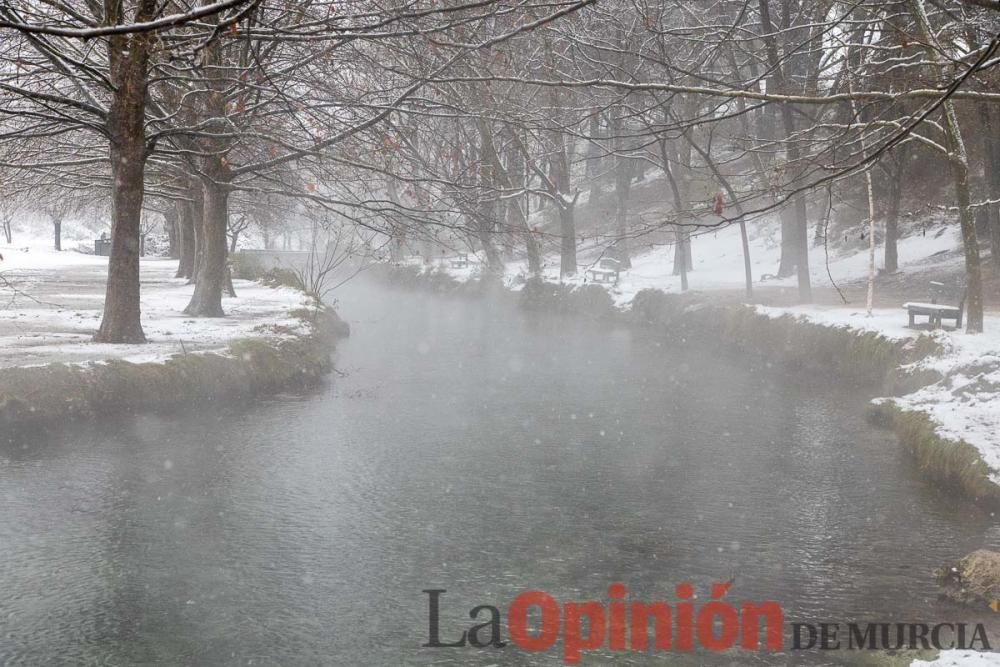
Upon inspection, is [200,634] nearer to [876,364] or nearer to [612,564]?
[612,564]

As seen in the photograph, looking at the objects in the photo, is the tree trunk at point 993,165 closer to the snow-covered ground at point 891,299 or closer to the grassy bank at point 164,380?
the snow-covered ground at point 891,299

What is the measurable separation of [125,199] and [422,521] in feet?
30.0

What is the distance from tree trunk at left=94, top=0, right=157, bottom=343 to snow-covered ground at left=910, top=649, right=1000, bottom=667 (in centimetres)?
1318

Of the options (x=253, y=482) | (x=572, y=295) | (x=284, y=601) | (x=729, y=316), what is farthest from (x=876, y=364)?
(x=572, y=295)

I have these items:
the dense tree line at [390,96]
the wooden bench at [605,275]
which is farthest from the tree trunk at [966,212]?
the wooden bench at [605,275]

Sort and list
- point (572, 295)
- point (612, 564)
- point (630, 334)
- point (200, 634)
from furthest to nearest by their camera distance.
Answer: point (572, 295) < point (630, 334) < point (612, 564) < point (200, 634)

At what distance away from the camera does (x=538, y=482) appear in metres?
11.1

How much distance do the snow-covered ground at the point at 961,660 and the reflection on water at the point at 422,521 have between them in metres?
1.06

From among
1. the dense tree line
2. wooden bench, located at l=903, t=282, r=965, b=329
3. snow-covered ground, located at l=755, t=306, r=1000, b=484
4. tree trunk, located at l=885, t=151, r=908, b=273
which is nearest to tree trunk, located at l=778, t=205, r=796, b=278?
tree trunk, located at l=885, t=151, r=908, b=273

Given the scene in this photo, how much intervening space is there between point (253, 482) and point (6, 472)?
301cm

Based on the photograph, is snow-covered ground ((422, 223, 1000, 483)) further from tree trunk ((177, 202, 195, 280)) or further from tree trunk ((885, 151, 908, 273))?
tree trunk ((177, 202, 195, 280))

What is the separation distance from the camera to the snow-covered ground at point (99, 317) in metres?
14.2

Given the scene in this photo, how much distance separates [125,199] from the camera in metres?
15.2

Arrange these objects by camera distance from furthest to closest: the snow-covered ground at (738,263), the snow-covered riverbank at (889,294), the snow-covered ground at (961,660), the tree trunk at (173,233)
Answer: the tree trunk at (173,233) < the snow-covered ground at (738,263) < the snow-covered riverbank at (889,294) < the snow-covered ground at (961,660)
